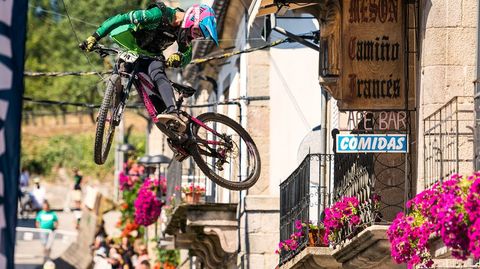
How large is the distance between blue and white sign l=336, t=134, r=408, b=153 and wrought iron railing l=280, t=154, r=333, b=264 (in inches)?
127

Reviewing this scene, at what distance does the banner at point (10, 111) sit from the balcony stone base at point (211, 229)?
18.5 m

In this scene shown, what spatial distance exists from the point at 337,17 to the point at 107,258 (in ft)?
68.4

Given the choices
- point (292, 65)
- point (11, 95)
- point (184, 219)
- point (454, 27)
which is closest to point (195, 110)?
point (184, 219)

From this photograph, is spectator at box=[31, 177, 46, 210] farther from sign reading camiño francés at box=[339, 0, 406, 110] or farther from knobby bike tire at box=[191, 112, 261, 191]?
sign reading camiño francés at box=[339, 0, 406, 110]

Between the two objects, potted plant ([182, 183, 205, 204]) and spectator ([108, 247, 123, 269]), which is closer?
potted plant ([182, 183, 205, 204])

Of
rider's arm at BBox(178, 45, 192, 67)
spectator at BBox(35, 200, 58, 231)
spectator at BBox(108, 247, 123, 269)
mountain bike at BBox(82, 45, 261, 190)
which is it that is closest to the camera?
mountain bike at BBox(82, 45, 261, 190)

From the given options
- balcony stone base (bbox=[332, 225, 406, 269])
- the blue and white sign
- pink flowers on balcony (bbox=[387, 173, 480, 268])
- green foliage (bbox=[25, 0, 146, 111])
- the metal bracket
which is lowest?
balcony stone base (bbox=[332, 225, 406, 269])

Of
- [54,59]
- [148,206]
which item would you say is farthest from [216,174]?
[54,59]

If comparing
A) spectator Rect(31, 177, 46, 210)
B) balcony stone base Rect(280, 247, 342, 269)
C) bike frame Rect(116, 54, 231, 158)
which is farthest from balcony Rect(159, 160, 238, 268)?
spectator Rect(31, 177, 46, 210)

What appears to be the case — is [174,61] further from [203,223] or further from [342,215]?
[203,223]

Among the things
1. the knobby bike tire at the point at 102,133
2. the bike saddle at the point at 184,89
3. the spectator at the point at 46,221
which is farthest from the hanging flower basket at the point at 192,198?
the spectator at the point at 46,221

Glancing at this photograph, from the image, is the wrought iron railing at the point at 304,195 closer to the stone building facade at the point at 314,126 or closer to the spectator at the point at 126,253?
the stone building facade at the point at 314,126

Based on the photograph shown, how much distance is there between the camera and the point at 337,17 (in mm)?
21000

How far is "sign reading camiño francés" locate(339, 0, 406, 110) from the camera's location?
20.7m
